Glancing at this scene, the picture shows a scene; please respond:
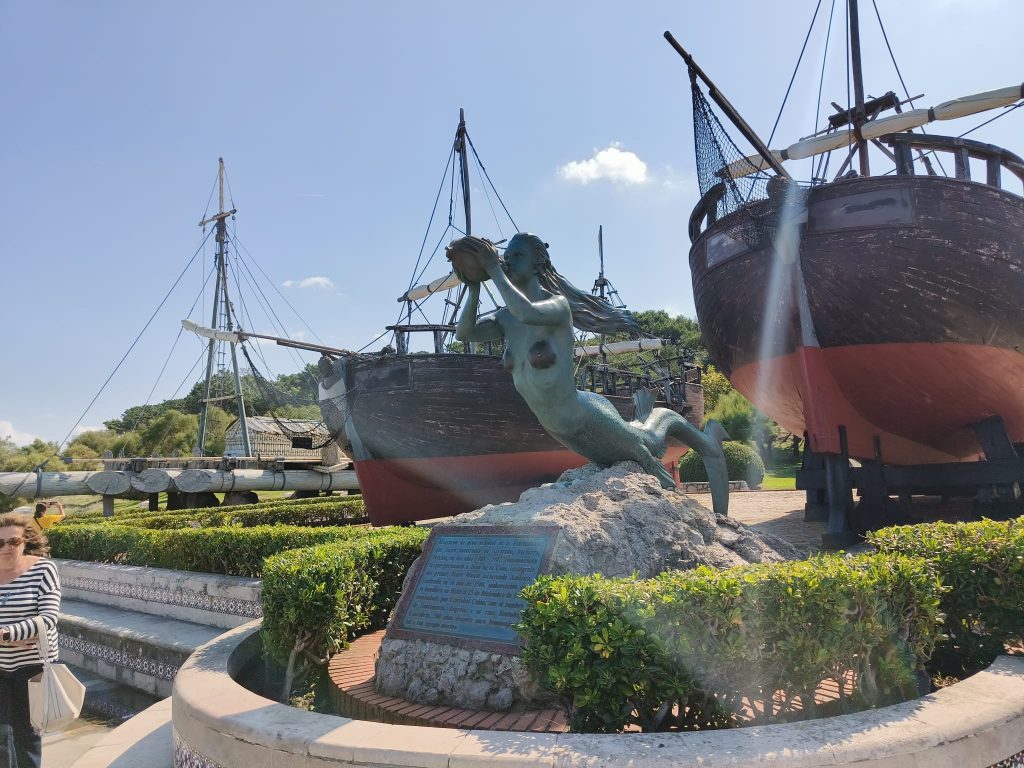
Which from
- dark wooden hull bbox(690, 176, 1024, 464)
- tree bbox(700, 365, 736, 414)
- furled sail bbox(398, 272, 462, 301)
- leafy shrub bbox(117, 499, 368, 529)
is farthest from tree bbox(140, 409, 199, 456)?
dark wooden hull bbox(690, 176, 1024, 464)

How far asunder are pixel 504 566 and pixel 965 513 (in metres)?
12.3

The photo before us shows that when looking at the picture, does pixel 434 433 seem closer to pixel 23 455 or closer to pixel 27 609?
pixel 27 609

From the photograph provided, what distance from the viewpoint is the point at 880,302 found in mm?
9273

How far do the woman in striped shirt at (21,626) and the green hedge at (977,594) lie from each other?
15.3ft

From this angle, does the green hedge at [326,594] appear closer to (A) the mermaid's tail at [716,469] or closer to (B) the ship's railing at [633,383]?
(A) the mermaid's tail at [716,469]

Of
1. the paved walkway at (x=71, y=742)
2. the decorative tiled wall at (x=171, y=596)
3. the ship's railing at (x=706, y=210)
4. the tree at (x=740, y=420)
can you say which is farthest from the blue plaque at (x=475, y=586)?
the tree at (x=740, y=420)

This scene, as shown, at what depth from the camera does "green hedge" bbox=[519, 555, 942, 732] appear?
2658 mm

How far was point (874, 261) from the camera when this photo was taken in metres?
9.12

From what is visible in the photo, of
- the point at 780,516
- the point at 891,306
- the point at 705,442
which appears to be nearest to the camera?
the point at 705,442

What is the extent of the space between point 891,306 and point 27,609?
33.5ft

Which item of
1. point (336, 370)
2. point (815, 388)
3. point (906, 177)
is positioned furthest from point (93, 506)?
point (906, 177)

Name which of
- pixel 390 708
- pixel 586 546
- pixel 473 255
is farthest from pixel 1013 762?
pixel 473 255

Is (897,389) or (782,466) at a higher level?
(897,389)

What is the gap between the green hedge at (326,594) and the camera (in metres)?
3.93
